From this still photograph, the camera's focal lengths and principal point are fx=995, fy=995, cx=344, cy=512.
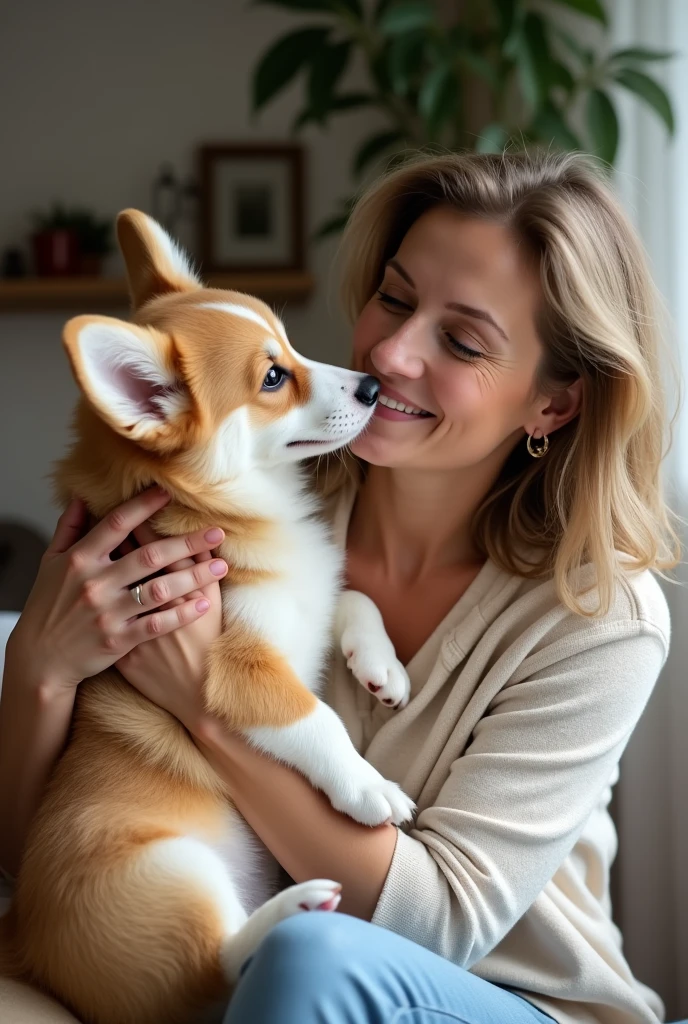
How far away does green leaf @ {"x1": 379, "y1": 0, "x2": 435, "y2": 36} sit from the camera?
7.60 ft

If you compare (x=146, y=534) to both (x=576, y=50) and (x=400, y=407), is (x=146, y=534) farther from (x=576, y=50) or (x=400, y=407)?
(x=576, y=50)

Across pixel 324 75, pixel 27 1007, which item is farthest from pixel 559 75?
pixel 27 1007

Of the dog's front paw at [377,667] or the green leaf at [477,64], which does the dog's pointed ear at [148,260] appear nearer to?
the dog's front paw at [377,667]

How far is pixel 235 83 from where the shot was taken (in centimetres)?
365

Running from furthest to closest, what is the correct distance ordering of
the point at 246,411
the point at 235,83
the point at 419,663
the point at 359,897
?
the point at 235,83
the point at 419,663
the point at 246,411
the point at 359,897

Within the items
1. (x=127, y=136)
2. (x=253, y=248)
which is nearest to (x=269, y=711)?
(x=253, y=248)

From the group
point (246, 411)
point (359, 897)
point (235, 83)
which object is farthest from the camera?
point (235, 83)

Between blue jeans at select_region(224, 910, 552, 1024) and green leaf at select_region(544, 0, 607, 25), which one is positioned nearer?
blue jeans at select_region(224, 910, 552, 1024)

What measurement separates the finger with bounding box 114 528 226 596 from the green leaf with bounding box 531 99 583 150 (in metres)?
1.47

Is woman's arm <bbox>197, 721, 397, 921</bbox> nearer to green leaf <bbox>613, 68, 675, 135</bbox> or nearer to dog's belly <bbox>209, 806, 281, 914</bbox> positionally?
dog's belly <bbox>209, 806, 281, 914</bbox>

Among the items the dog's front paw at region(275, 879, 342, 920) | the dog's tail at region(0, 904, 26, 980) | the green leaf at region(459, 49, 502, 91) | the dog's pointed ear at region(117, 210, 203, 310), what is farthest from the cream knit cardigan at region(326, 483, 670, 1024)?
the green leaf at region(459, 49, 502, 91)

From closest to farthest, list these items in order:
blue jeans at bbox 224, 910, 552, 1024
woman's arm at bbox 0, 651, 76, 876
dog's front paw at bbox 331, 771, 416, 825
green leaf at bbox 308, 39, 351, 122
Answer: blue jeans at bbox 224, 910, 552, 1024 → dog's front paw at bbox 331, 771, 416, 825 → woman's arm at bbox 0, 651, 76, 876 → green leaf at bbox 308, 39, 351, 122

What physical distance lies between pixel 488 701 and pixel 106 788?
53cm

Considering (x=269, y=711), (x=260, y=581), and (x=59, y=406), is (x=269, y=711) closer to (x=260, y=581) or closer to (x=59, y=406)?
(x=260, y=581)
